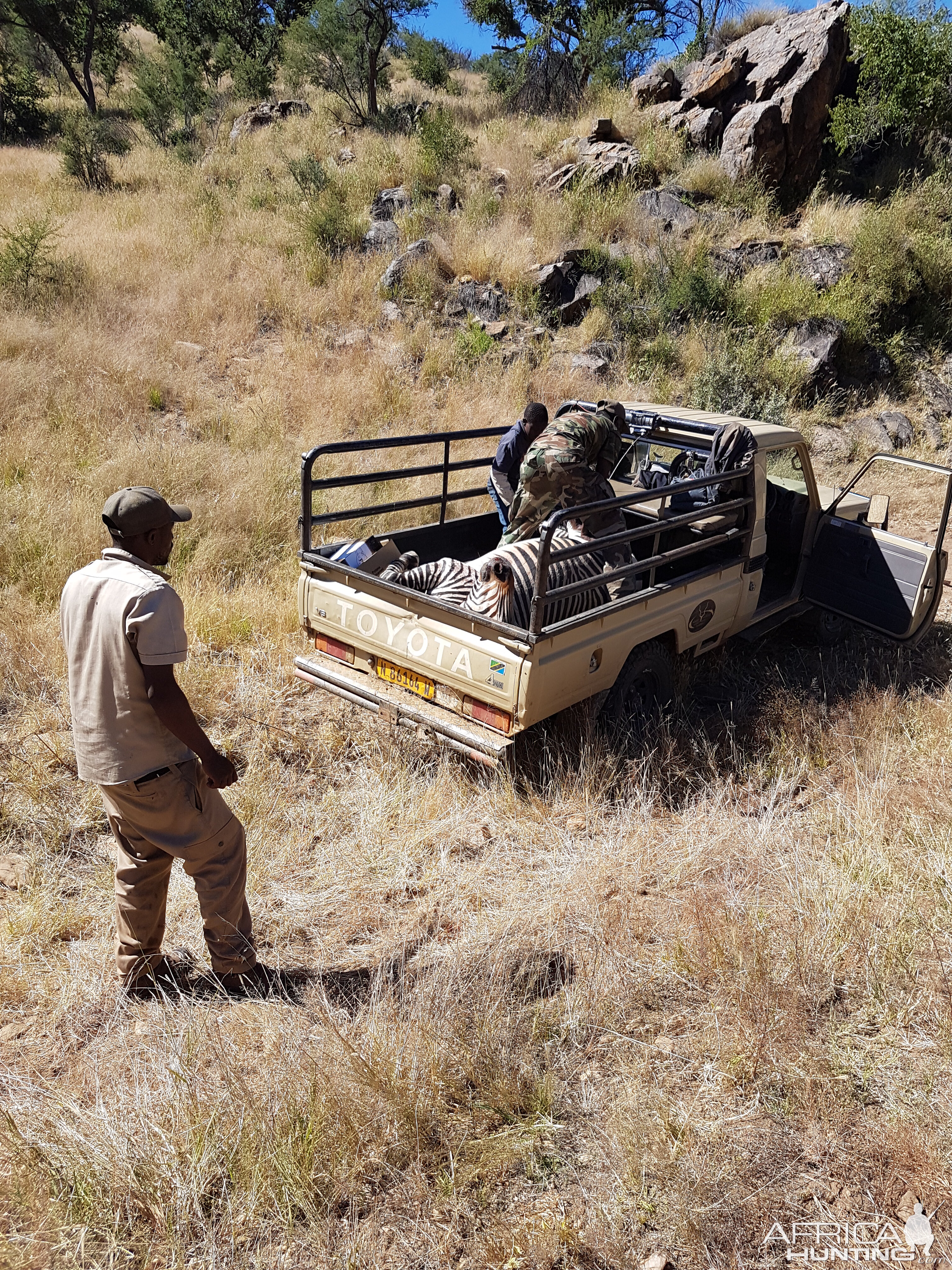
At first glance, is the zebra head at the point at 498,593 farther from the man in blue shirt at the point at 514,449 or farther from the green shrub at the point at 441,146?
the green shrub at the point at 441,146

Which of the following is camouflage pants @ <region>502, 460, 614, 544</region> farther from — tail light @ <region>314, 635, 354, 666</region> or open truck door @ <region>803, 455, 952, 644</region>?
open truck door @ <region>803, 455, 952, 644</region>

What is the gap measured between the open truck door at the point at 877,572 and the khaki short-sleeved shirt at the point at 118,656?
4.61m

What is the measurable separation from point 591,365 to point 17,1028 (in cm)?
1134

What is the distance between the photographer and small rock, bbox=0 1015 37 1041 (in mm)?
3008

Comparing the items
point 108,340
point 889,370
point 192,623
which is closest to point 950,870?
point 192,623

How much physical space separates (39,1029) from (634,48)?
80.8 ft

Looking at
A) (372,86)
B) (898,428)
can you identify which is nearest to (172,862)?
(898,428)

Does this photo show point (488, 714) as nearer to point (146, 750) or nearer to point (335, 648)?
point (335, 648)

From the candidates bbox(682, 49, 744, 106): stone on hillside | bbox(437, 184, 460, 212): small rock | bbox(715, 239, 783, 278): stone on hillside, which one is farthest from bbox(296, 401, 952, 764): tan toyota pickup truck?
bbox(682, 49, 744, 106): stone on hillside

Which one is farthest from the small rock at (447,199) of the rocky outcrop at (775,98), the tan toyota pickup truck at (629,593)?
the tan toyota pickup truck at (629,593)

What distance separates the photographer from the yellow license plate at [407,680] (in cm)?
449

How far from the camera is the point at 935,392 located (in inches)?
518

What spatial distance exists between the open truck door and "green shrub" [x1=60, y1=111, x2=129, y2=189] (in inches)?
619

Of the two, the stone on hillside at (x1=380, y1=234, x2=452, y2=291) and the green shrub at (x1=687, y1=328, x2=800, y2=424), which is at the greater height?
the stone on hillside at (x1=380, y1=234, x2=452, y2=291)
